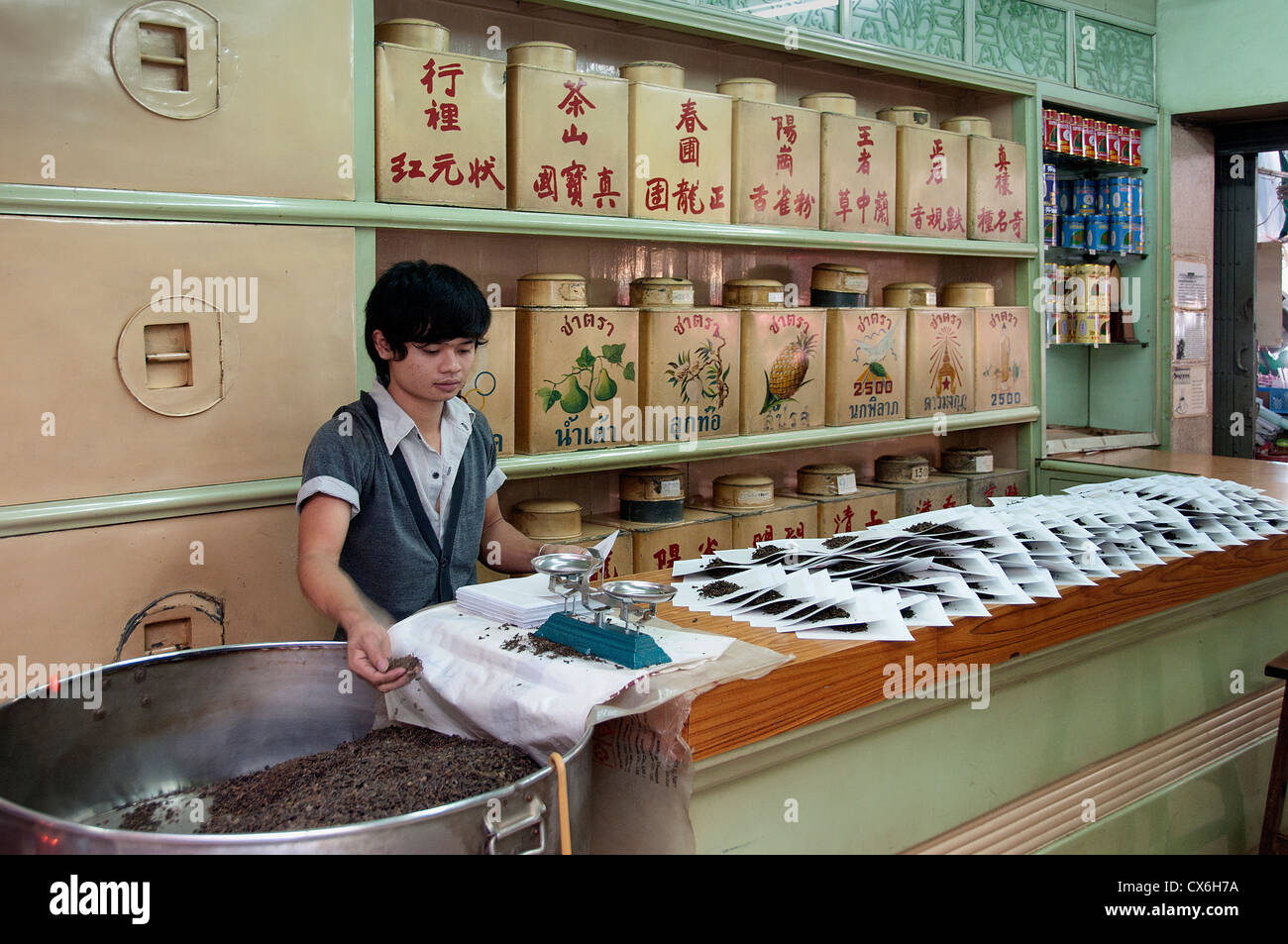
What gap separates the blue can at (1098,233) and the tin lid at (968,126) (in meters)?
0.80

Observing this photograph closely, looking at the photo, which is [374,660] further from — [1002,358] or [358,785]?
[1002,358]

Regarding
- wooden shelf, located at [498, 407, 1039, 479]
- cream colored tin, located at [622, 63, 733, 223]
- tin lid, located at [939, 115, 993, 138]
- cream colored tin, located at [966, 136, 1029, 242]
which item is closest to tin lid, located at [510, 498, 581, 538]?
wooden shelf, located at [498, 407, 1039, 479]

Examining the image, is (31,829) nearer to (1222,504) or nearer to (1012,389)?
(1222,504)

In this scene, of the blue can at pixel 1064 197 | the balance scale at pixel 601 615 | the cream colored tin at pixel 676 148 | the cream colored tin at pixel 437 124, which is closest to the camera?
the balance scale at pixel 601 615

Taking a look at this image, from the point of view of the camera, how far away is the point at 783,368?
296 cm

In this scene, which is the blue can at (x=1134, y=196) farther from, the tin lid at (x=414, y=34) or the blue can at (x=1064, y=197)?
the tin lid at (x=414, y=34)

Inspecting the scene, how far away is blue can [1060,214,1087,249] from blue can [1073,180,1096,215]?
1.5 inches

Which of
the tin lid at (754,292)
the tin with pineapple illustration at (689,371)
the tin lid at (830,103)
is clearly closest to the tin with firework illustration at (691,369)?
the tin with pineapple illustration at (689,371)

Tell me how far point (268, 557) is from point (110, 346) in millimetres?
475

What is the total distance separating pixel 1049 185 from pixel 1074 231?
269 mm

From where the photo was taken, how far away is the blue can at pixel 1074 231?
4090 mm

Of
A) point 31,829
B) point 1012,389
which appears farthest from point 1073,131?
point 31,829

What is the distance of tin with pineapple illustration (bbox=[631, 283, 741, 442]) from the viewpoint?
2672 millimetres
